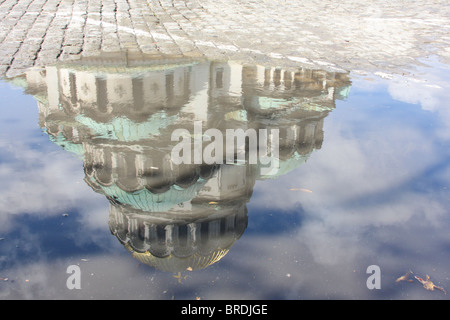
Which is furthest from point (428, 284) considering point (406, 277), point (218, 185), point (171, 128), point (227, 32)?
point (227, 32)

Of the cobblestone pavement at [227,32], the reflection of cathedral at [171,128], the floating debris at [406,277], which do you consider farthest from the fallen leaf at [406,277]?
the cobblestone pavement at [227,32]

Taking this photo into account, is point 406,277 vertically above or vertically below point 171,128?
below

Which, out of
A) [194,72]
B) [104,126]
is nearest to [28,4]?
[194,72]

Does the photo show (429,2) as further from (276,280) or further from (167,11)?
(276,280)

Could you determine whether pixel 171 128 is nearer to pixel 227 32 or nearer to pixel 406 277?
pixel 406 277

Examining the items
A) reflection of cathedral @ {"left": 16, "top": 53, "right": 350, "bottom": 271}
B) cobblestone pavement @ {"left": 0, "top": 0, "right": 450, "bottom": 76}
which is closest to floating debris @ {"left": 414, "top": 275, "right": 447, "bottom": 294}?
reflection of cathedral @ {"left": 16, "top": 53, "right": 350, "bottom": 271}

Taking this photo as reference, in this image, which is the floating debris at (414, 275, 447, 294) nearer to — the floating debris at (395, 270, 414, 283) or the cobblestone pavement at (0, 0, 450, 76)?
the floating debris at (395, 270, 414, 283)
